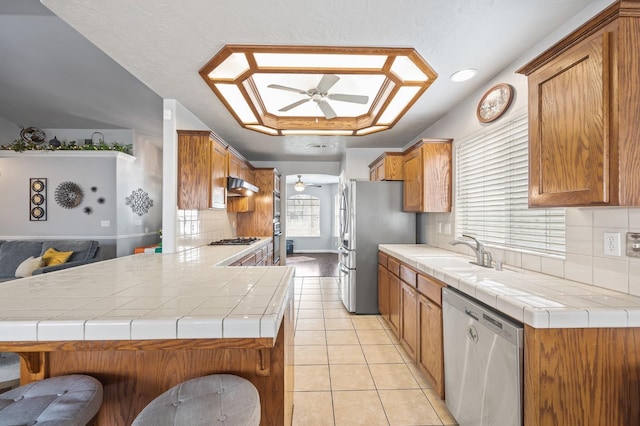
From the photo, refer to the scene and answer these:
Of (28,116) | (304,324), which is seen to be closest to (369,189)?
(304,324)

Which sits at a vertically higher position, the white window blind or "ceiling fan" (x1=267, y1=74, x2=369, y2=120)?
"ceiling fan" (x1=267, y1=74, x2=369, y2=120)

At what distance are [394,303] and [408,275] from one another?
579 mm

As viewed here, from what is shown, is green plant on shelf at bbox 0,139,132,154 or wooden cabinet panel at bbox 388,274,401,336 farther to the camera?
green plant on shelf at bbox 0,139,132,154

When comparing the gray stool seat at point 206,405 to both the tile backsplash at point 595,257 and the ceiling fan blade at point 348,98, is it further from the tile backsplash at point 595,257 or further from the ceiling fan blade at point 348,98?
the ceiling fan blade at point 348,98

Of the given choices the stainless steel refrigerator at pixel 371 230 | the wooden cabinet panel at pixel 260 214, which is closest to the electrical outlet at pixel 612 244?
the stainless steel refrigerator at pixel 371 230

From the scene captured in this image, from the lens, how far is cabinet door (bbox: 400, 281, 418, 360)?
2252 millimetres

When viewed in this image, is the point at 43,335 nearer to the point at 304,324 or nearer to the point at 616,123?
the point at 616,123

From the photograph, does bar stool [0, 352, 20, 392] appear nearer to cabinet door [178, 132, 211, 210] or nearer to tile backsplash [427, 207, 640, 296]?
cabinet door [178, 132, 211, 210]

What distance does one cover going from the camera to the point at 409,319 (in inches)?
94.1

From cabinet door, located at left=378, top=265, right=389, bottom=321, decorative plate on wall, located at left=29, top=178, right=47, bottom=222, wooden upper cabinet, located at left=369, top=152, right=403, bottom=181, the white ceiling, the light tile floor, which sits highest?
the white ceiling

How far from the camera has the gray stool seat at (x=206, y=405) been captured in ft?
2.71

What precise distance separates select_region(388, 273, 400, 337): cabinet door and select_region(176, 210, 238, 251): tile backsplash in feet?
7.42

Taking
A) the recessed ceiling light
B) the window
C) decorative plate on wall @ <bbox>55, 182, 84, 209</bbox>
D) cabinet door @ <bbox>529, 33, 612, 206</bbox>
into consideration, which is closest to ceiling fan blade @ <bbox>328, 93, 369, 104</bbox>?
the recessed ceiling light

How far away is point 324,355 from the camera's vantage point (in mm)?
2521
